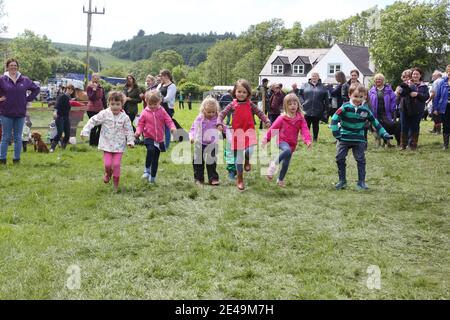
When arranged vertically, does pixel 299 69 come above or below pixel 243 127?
above

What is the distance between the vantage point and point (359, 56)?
70.3 meters

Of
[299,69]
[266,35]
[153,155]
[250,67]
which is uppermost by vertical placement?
[266,35]

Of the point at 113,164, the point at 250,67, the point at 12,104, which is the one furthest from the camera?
the point at 250,67

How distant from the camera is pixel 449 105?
42.3ft

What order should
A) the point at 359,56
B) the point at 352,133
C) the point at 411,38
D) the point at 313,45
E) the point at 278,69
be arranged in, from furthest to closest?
the point at 313,45 < the point at 278,69 < the point at 359,56 < the point at 411,38 < the point at 352,133

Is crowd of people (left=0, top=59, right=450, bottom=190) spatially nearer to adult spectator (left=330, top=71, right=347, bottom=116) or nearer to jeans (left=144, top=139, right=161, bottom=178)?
jeans (left=144, top=139, right=161, bottom=178)

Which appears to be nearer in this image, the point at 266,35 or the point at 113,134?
the point at 113,134

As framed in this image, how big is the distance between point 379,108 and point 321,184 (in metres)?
5.20

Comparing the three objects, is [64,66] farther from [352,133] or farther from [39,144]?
[352,133]

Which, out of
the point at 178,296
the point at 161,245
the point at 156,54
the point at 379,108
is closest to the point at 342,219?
the point at 161,245

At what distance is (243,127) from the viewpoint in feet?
30.5

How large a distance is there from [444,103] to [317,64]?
59608mm

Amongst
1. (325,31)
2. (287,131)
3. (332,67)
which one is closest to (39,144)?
(287,131)

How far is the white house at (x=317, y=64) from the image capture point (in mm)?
69000
